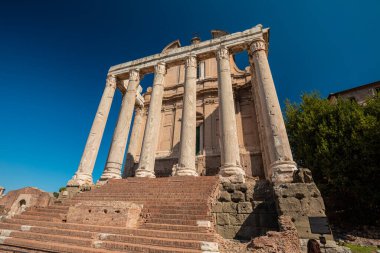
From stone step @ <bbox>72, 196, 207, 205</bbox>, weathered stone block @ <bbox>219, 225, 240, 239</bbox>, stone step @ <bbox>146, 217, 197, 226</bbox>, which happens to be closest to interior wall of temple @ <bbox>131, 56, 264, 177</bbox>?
stone step @ <bbox>72, 196, 207, 205</bbox>

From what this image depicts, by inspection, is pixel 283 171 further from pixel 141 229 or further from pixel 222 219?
pixel 141 229

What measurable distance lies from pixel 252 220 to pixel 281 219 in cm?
123

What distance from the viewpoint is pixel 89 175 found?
43.7 feet

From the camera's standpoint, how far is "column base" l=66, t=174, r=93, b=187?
12.2m

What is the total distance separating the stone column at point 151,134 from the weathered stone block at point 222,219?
582 centimetres

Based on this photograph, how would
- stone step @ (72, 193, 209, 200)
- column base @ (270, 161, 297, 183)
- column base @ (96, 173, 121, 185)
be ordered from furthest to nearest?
column base @ (96, 173, 121, 185), column base @ (270, 161, 297, 183), stone step @ (72, 193, 209, 200)

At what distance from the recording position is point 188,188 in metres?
8.91

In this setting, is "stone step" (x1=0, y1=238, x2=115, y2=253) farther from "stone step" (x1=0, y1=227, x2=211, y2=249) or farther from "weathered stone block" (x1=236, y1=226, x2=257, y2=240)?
"weathered stone block" (x1=236, y1=226, x2=257, y2=240)

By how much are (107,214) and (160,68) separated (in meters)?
12.2

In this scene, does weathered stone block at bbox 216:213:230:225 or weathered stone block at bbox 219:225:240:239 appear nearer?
weathered stone block at bbox 219:225:240:239

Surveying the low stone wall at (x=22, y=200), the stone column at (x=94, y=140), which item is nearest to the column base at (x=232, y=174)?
the stone column at (x=94, y=140)

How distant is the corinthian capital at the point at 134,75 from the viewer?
16642mm

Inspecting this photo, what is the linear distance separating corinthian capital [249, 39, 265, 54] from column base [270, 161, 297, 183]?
806 centimetres

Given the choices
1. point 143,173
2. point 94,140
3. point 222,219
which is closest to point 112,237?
point 222,219
